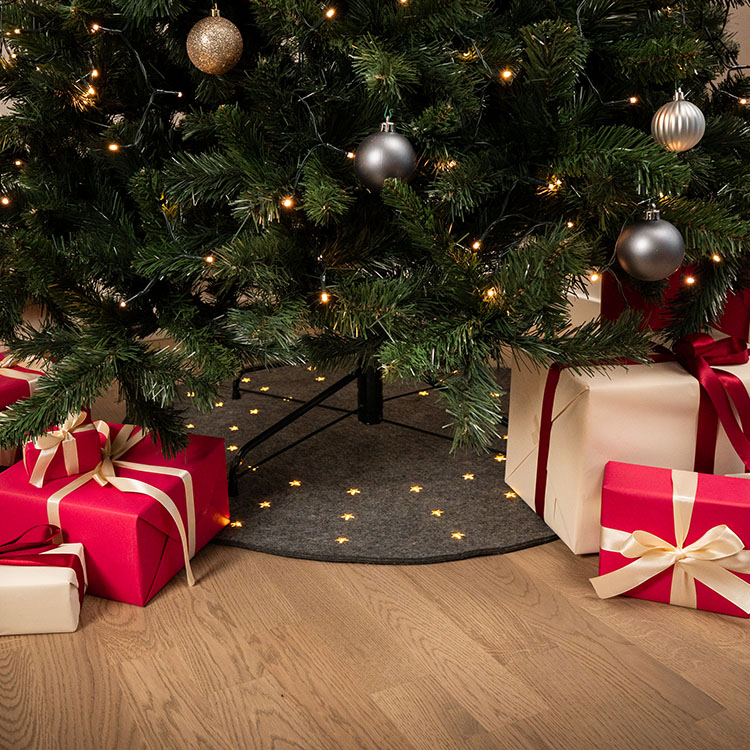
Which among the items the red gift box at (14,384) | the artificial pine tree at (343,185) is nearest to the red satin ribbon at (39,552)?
the artificial pine tree at (343,185)

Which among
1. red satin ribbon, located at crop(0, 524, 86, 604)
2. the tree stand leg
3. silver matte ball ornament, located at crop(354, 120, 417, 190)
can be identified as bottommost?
the tree stand leg

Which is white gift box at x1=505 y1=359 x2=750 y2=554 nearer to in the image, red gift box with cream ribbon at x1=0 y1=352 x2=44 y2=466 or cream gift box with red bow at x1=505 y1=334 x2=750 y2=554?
cream gift box with red bow at x1=505 y1=334 x2=750 y2=554

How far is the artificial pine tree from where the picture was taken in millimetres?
1043

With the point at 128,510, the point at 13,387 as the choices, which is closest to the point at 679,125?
the point at 128,510

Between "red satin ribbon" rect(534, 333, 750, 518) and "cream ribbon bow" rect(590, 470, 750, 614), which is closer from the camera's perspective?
"cream ribbon bow" rect(590, 470, 750, 614)

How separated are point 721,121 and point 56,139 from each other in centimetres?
105

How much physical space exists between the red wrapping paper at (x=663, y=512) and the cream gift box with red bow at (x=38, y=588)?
76 centimetres

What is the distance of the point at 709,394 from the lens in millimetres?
1227

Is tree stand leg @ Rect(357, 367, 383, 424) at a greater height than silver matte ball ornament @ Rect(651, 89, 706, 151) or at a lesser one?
lesser

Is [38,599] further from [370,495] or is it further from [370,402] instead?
[370,402]

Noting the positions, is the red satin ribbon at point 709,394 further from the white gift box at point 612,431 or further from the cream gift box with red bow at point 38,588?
the cream gift box with red bow at point 38,588

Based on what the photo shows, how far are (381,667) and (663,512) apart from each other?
449 millimetres

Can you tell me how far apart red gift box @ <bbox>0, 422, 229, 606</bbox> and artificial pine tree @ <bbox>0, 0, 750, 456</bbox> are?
82 millimetres

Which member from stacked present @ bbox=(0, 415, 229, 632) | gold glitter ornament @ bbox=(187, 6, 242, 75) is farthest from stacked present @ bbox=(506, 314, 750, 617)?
gold glitter ornament @ bbox=(187, 6, 242, 75)
